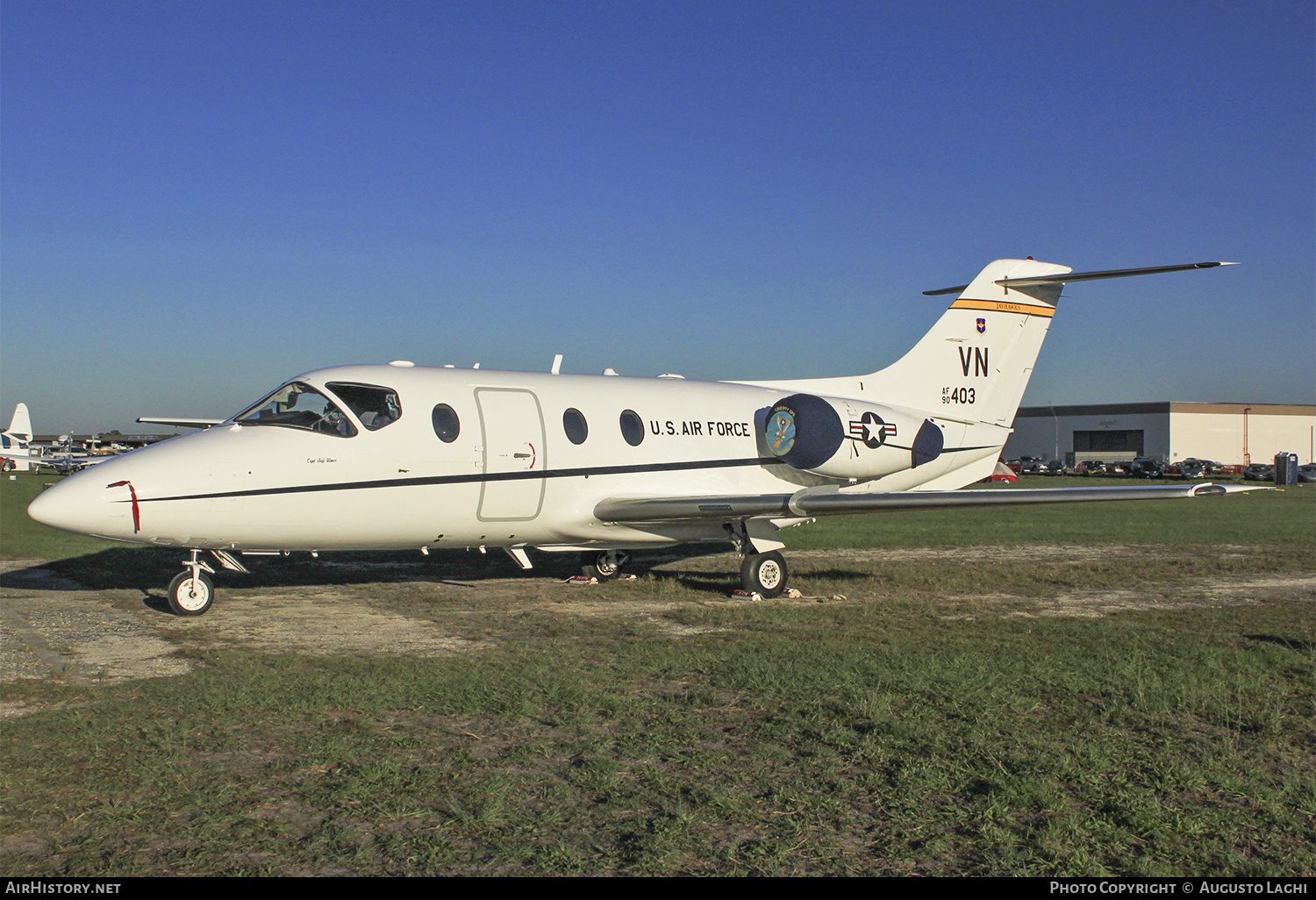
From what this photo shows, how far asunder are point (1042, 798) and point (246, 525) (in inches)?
332

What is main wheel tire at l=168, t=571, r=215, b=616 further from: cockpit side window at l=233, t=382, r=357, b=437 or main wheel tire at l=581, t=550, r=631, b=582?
main wheel tire at l=581, t=550, r=631, b=582

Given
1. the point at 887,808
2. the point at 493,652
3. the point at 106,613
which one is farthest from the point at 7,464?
the point at 887,808

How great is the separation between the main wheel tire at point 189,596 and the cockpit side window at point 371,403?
8.49ft

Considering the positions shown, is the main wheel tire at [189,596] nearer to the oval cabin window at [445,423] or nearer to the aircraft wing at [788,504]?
the oval cabin window at [445,423]

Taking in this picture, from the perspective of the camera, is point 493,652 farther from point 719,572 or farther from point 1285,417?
point 1285,417

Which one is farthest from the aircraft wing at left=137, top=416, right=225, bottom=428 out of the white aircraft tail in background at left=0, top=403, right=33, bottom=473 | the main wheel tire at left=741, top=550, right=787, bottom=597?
the white aircraft tail in background at left=0, top=403, right=33, bottom=473

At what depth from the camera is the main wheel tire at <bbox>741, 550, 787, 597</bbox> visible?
1318 centimetres

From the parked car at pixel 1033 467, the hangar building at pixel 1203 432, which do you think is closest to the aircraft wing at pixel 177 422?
the parked car at pixel 1033 467

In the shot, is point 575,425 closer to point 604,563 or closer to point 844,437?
point 604,563

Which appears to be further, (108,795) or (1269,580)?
(1269,580)

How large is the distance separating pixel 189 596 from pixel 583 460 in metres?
4.96

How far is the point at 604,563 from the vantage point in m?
15.3

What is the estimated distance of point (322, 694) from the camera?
23.6 feet

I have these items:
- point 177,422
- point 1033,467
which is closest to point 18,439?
point 177,422
